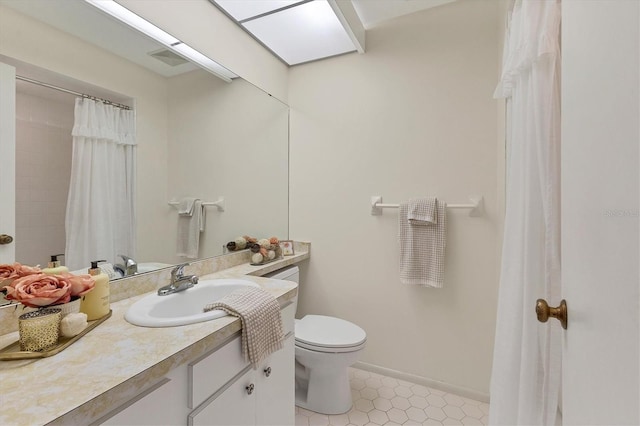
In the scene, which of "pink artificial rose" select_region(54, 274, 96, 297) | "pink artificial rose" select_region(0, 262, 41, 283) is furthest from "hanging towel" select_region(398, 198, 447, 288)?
"pink artificial rose" select_region(0, 262, 41, 283)

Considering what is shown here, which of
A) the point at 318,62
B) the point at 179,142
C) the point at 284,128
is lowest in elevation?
the point at 179,142

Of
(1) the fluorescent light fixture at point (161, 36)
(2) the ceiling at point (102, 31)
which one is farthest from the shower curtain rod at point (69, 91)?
(1) the fluorescent light fixture at point (161, 36)

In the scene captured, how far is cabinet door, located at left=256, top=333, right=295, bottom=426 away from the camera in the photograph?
1112 mm

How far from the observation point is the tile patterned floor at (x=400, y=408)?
1.62 metres

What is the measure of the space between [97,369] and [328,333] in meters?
1.25

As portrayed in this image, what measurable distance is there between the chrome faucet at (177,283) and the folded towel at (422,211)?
1290 mm

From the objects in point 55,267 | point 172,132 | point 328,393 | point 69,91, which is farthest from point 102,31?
point 328,393

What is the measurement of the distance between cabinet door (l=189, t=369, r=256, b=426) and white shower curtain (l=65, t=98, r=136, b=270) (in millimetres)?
714

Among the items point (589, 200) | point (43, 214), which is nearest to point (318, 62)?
point (43, 214)

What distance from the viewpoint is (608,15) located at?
1.46 ft

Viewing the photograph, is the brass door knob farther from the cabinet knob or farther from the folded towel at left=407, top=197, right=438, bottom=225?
the folded towel at left=407, top=197, right=438, bottom=225

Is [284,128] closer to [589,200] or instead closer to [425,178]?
[425,178]

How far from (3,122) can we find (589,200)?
155 cm

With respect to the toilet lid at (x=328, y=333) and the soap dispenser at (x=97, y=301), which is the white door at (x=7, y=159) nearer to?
the soap dispenser at (x=97, y=301)
